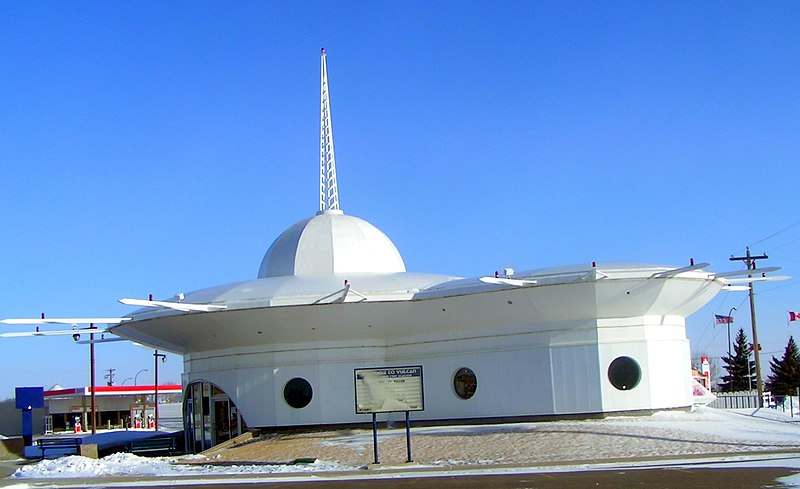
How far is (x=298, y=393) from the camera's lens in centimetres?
3441

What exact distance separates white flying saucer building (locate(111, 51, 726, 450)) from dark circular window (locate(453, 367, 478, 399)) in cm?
4

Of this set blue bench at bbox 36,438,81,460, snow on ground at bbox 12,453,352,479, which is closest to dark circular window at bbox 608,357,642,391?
snow on ground at bbox 12,453,352,479

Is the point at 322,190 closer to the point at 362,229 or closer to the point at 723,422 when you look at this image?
the point at 362,229

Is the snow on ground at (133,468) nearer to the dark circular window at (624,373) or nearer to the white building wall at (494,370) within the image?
the white building wall at (494,370)

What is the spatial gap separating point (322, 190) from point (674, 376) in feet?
55.5

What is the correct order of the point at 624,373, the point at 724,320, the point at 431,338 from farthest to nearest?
the point at 724,320, the point at 431,338, the point at 624,373

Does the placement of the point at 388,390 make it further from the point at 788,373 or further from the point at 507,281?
the point at 788,373

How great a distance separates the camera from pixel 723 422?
29.7 meters

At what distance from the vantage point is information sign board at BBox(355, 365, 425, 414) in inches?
1003

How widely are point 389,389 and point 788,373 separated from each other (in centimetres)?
6650

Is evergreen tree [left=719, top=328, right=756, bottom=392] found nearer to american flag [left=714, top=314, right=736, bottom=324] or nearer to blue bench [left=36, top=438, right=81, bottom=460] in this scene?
american flag [left=714, top=314, right=736, bottom=324]

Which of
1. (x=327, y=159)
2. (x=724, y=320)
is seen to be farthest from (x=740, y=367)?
(x=327, y=159)

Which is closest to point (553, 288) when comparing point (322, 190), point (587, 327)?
point (587, 327)

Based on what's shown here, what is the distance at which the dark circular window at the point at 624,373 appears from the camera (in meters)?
30.9
